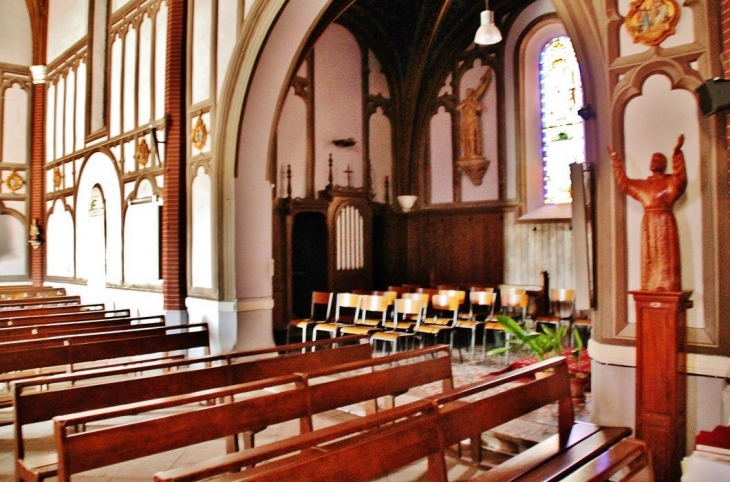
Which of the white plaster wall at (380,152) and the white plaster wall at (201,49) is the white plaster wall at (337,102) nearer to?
the white plaster wall at (380,152)

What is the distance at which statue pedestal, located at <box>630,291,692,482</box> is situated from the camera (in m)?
3.36

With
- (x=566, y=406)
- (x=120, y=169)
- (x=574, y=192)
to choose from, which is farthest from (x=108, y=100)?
(x=566, y=406)

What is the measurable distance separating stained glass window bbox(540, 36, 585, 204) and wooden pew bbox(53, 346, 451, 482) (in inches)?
272

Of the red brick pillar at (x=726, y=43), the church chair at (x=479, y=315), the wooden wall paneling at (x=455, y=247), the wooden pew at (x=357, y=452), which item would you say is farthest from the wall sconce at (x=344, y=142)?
the wooden pew at (x=357, y=452)

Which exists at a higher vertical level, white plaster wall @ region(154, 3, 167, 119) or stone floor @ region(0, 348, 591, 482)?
white plaster wall @ region(154, 3, 167, 119)

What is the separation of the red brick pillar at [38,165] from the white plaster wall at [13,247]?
26 centimetres

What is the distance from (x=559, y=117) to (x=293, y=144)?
4627mm

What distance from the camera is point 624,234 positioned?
12.8 feet

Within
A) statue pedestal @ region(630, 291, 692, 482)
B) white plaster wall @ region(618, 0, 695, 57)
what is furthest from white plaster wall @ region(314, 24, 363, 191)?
statue pedestal @ region(630, 291, 692, 482)

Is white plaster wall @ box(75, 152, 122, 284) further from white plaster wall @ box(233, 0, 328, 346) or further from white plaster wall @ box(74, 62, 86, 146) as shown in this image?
white plaster wall @ box(233, 0, 328, 346)

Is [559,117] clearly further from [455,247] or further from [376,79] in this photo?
[376,79]

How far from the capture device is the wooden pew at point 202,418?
2443 mm

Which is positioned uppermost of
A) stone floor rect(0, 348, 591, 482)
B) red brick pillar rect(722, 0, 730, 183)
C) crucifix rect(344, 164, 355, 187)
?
crucifix rect(344, 164, 355, 187)

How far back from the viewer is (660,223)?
3.51 metres
